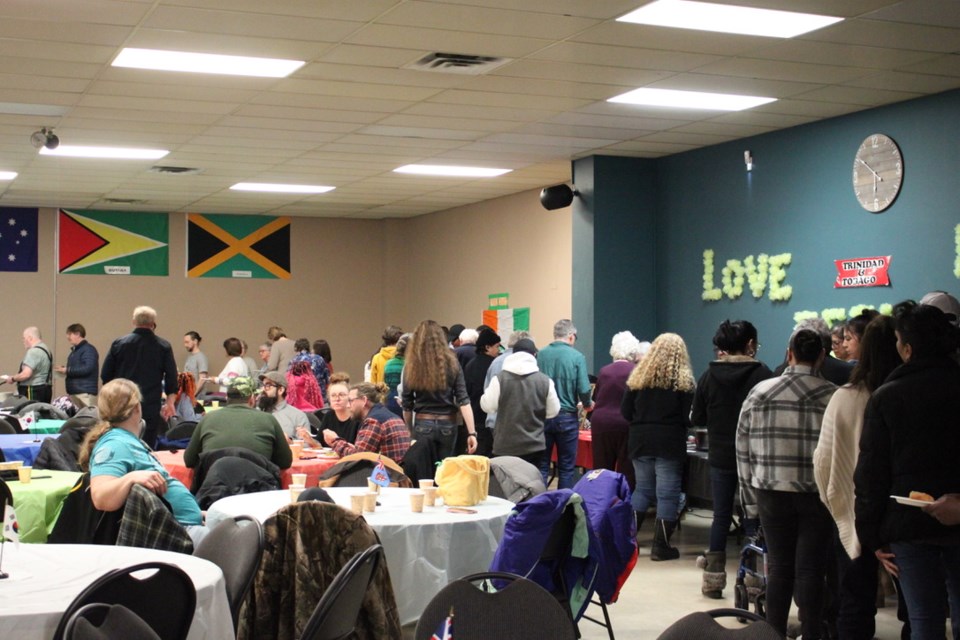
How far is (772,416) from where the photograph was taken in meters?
5.18

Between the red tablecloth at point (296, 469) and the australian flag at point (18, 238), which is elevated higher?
the australian flag at point (18, 238)

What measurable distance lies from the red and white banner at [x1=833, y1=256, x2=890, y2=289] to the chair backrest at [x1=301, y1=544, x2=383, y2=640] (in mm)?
5528

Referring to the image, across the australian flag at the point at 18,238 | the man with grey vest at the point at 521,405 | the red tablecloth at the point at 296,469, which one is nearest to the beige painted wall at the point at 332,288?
the australian flag at the point at 18,238

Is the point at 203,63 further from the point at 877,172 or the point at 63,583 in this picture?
the point at 877,172

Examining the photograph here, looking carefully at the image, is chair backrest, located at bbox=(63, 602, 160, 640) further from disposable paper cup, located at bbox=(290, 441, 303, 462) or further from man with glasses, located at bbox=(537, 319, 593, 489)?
man with glasses, located at bbox=(537, 319, 593, 489)

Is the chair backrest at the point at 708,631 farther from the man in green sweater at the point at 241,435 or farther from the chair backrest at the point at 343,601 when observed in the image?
the man in green sweater at the point at 241,435

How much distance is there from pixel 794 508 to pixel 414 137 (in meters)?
5.23

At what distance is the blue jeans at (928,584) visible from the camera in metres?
3.94

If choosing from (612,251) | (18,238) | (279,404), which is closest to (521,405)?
(279,404)

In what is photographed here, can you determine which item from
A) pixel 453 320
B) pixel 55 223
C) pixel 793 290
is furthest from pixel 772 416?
pixel 55 223

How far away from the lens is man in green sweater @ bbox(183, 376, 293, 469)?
623cm

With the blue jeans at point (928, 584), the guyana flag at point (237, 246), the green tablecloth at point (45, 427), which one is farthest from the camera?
the guyana flag at point (237, 246)

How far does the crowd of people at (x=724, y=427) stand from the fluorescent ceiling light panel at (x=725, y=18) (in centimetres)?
156

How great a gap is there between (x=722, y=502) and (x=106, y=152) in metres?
6.50
